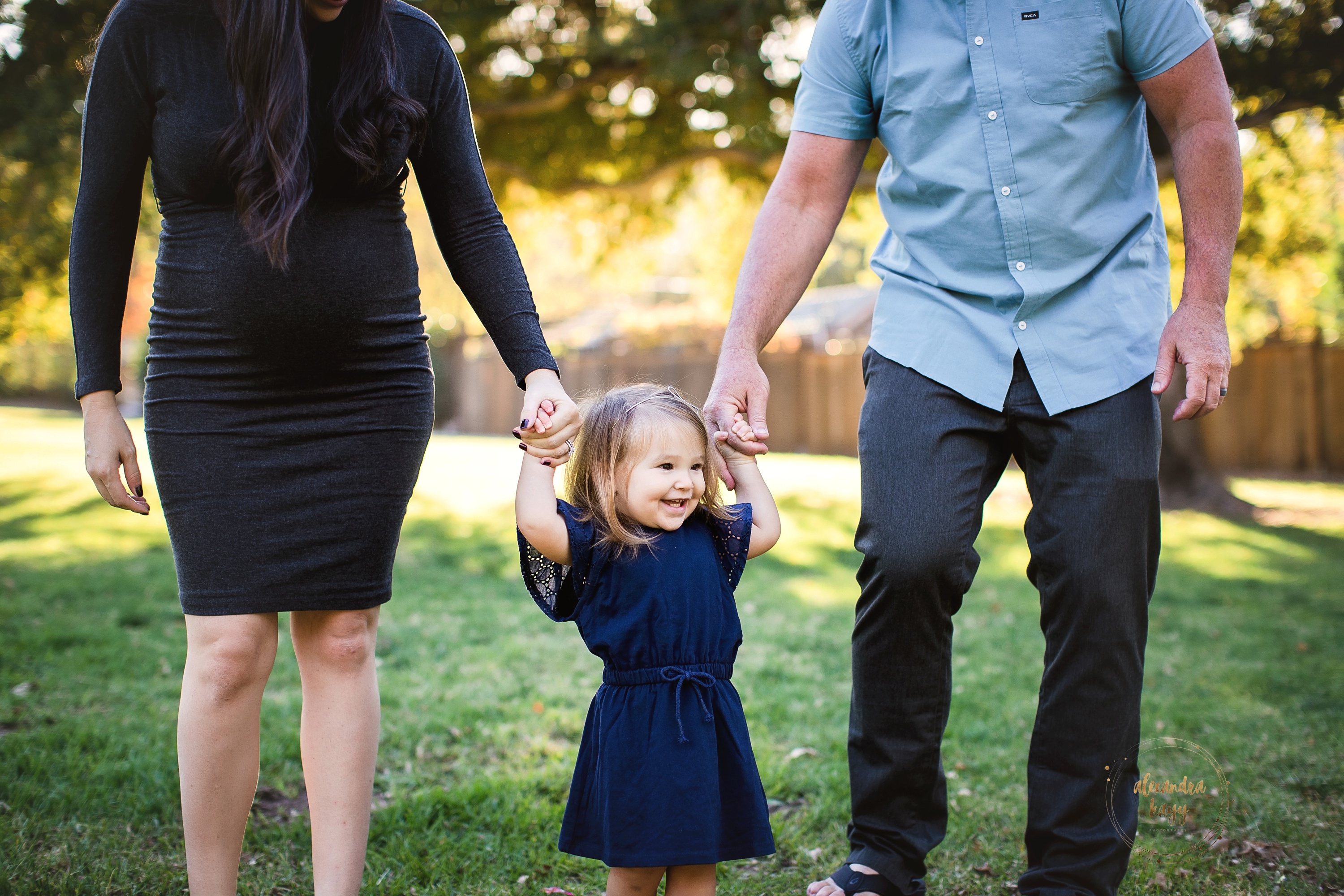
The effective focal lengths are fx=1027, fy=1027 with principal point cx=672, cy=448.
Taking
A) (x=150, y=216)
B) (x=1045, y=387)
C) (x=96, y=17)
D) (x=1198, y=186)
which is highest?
(x=96, y=17)

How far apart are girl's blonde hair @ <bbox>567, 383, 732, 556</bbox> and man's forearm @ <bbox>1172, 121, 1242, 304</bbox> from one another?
1009mm

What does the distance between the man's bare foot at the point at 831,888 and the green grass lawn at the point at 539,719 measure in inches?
8.0

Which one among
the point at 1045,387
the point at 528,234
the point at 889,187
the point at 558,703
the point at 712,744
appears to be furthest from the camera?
the point at 528,234

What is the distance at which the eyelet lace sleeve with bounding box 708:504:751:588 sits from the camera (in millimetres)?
2131

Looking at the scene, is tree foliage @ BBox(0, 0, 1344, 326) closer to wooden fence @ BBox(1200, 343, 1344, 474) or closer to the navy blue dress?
wooden fence @ BBox(1200, 343, 1344, 474)

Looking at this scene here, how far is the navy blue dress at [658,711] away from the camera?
189 cm

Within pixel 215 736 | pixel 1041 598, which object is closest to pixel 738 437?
pixel 1041 598

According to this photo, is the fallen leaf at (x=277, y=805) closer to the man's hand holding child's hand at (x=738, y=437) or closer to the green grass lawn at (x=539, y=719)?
the green grass lawn at (x=539, y=719)

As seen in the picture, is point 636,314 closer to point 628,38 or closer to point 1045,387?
point 628,38

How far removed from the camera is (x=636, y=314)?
20.9 m

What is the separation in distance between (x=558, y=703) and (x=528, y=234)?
34.1 feet

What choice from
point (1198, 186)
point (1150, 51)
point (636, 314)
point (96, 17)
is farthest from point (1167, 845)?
point (636, 314)

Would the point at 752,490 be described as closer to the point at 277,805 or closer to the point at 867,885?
the point at 867,885

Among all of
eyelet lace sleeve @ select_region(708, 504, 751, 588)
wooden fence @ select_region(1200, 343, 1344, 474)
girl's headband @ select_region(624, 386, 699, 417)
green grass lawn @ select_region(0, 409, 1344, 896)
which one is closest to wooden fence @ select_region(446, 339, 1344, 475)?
wooden fence @ select_region(1200, 343, 1344, 474)
